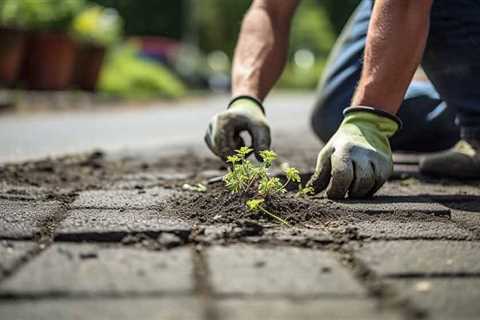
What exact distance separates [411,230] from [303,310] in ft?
2.29

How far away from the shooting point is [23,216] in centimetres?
186

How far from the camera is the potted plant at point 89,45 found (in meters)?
10.4

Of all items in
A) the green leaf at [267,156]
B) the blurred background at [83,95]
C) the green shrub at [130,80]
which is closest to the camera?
the green leaf at [267,156]

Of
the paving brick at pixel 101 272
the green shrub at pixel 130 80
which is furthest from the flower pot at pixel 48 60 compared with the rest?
the paving brick at pixel 101 272

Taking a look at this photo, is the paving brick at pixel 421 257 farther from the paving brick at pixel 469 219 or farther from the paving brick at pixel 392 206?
the paving brick at pixel 392 206

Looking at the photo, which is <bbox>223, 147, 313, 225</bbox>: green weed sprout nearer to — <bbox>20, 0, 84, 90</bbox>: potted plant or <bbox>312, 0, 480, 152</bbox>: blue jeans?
<bbox>312, 0, 480, 152</bbox>: blue jeans

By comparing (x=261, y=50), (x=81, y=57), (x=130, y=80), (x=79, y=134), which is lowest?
(x=130, y=80)

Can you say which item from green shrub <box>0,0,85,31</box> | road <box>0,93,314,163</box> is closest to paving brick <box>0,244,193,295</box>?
road <box>0,93,314,163</box>

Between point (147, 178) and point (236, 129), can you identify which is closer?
point (236, 129)

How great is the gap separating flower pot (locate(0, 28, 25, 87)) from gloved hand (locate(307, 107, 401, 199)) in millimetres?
6759

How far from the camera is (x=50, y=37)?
917 cm

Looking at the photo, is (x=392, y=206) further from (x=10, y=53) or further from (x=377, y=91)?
(x=10, y=53)

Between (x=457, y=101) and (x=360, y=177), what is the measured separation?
2.93ft

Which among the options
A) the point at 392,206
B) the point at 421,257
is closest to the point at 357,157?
the point at 392,206
